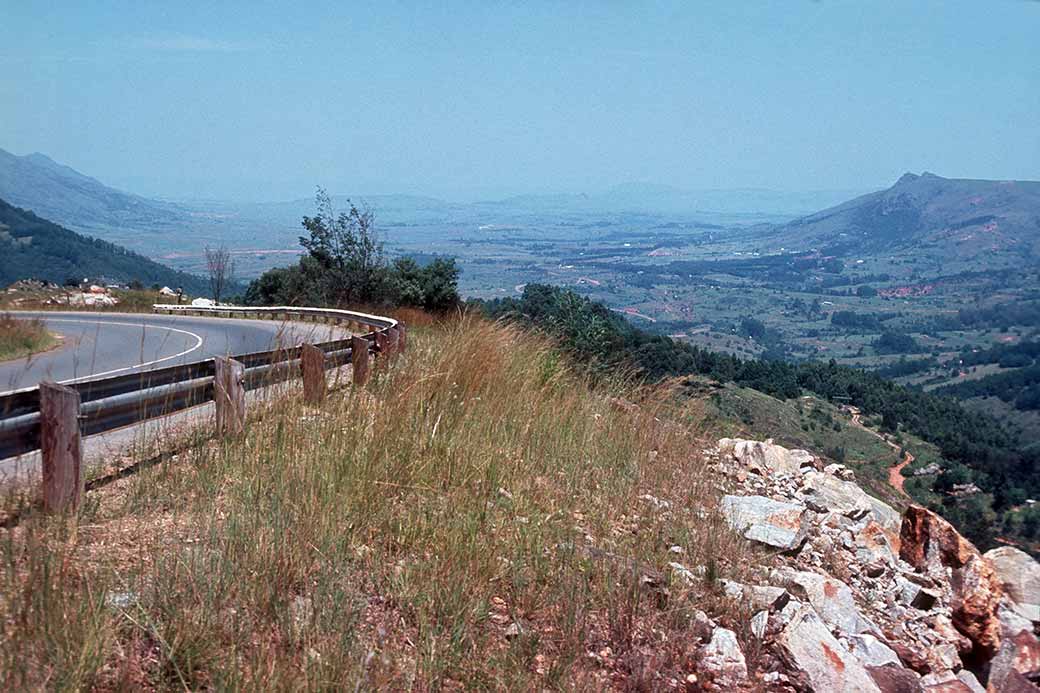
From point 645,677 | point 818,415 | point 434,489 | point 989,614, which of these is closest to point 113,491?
point 434,489

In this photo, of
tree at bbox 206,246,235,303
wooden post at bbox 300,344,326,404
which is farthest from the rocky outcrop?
tree at bbox 206,246,235,303

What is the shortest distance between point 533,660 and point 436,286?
30.6 metres

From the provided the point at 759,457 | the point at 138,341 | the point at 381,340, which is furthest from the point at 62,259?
the point at 759,457

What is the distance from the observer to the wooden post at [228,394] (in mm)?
7383

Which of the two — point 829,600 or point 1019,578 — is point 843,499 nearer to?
point 1019,578

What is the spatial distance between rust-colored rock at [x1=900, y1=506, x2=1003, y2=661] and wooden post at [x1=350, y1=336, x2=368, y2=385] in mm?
5768

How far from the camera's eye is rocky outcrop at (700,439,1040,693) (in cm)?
521

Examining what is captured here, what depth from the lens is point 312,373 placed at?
882 centimetres

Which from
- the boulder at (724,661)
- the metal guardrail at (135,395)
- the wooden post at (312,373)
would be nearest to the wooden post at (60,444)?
the metal guardrail at (135,395)

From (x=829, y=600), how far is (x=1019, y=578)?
3561 millimetres

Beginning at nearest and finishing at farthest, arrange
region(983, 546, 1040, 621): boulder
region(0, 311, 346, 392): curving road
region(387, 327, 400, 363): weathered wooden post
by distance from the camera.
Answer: region(983, 546, 1040, 621): boulder < region(387, 327, 400, 363): weathered wooden post < region(0, 311, 346, 392): curving road

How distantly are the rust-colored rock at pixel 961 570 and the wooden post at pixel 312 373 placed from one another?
18.2ft

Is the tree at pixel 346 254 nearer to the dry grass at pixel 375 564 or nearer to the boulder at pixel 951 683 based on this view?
the dry grass at pixel 375 564

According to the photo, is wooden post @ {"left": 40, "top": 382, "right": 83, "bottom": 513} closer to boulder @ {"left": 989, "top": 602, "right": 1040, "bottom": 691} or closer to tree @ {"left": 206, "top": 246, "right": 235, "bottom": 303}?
boulder @ {"left": 989, "top": 602, "right": 1040, "bottom": 691}
